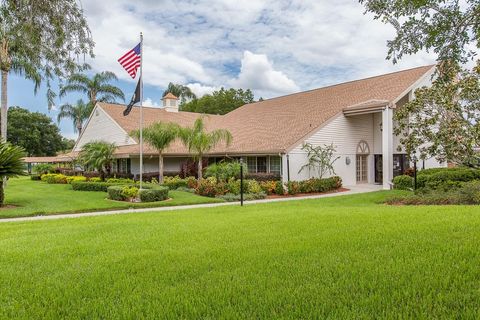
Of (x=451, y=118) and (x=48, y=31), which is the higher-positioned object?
(x=48, y=31)

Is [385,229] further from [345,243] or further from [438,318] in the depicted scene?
[438,318]

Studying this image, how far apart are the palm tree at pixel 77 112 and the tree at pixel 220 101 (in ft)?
43.9

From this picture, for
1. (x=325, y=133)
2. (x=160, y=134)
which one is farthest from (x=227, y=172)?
(x=325, y=133)

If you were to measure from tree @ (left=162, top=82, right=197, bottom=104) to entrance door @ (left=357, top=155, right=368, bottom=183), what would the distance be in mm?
30671

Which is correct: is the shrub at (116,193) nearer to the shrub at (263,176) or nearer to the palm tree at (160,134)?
the palm tree at (160,134)

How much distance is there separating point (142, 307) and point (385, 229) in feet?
15.8

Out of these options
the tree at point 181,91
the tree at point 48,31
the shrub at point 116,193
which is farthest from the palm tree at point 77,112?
the tree at point 48,31

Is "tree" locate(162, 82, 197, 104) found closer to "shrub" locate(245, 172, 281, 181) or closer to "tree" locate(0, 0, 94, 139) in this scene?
"shrub" locate(245, 172, 281, 181)

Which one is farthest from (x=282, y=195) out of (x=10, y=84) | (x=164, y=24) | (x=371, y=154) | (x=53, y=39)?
(x=10, y=84)

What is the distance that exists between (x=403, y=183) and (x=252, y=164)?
912 centimetres

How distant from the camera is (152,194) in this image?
54.2 ft

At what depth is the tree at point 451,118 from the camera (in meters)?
14.0

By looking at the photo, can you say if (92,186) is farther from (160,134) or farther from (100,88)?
(100,88)

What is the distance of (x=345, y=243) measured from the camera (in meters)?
5.71
